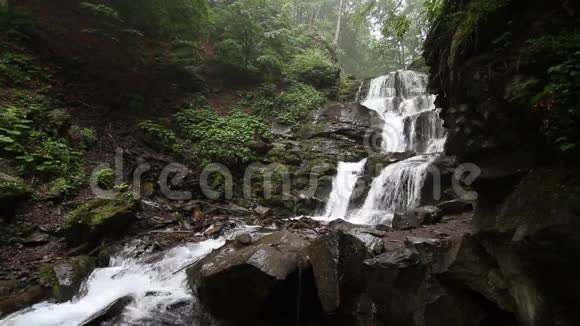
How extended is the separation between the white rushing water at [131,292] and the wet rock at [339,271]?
6.66 feet

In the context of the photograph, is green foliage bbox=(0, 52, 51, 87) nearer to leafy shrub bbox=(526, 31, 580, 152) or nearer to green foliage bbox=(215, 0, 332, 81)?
green foliage bbox=(215, 0, 332, 81)

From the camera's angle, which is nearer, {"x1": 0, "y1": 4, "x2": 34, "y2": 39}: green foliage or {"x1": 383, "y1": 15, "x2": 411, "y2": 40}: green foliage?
{"x1": 383, "y1": 15, "x2": 411, "y2": 40}: green foliage

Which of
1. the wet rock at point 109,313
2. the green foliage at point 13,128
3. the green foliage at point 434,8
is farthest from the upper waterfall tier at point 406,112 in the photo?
the green foliage at point 13,128

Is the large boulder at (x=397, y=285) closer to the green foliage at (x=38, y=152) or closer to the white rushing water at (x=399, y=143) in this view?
the white rushing water at (x=399, y=143)

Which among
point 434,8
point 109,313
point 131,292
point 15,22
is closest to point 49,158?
point 131,292

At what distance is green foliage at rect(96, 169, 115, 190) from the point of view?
792 cm

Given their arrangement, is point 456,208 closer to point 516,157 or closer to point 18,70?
point 516,157

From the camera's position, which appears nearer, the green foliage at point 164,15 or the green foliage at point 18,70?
the green foliage at point 18,70

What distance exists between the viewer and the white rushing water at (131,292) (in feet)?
14.6

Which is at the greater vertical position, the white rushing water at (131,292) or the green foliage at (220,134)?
the green foliage at (220,134)

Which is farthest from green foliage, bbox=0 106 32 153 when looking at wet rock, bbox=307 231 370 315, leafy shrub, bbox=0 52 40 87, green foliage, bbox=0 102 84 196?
wet rock, bbox=307 231 370 315

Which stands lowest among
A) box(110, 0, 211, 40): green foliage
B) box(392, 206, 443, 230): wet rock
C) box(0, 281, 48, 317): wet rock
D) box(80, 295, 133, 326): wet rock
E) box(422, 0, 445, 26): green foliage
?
box(80, 295, 133, 326): wet rock

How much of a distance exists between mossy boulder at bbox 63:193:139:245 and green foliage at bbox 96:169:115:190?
905 mm

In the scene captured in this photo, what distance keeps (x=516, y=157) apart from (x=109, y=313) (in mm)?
5520
